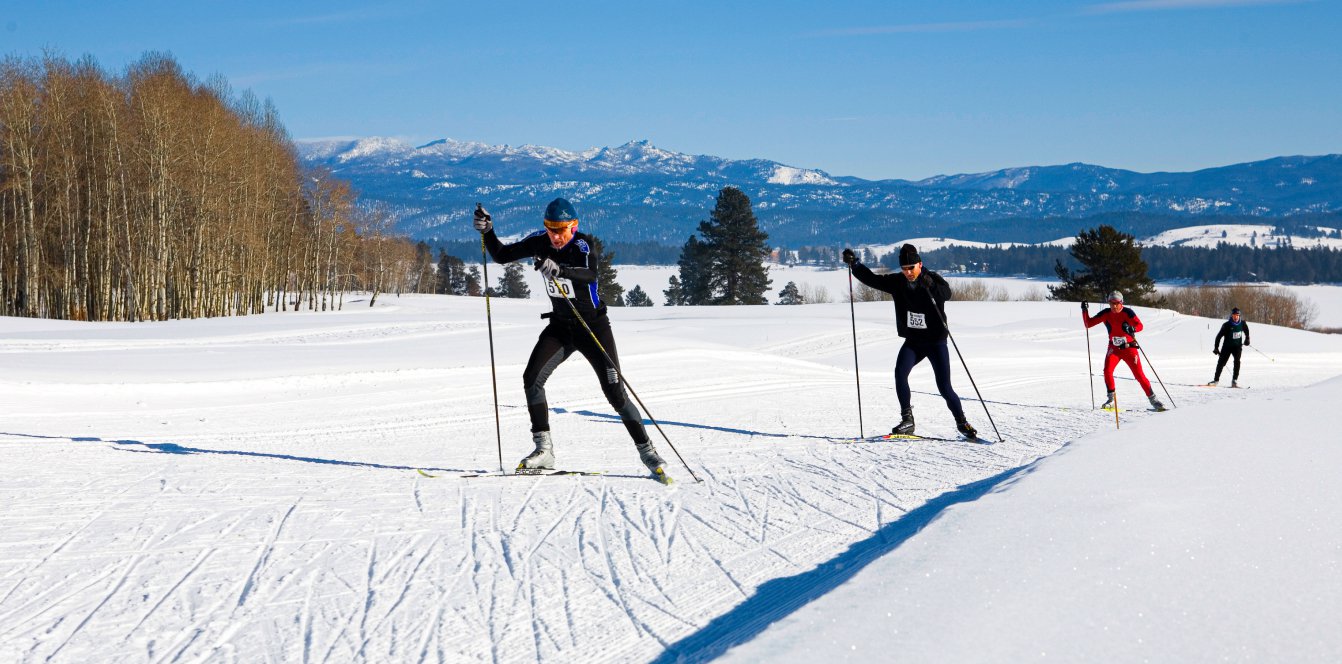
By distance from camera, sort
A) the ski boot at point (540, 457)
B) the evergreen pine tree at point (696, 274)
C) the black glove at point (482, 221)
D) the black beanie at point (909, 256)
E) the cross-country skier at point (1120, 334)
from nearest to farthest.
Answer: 1. the black glove at point (482, 221)
2. the ski boot at point (540, 457)
3. the black beanie at point (909, 256)
4. the cross-country skier at point (1120, 334)
5. the evergreen pine tree at point (696, 274)

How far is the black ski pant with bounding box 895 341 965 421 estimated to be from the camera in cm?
1057

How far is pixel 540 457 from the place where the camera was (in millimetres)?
8227

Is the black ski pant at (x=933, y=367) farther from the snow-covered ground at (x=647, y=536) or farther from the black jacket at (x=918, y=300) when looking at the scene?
the snow-covered ground at (x=647, y=536)

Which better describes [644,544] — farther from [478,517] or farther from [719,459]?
[719,459]

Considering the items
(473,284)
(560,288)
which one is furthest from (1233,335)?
(473,284)

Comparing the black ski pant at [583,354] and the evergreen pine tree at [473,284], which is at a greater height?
the evergreen pine tree at [473,284]

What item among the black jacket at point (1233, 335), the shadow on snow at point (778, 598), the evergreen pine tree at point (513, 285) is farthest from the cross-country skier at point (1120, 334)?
the evergreen pine tree at point (513, 285)

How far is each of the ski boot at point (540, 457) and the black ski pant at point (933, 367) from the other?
407 cm

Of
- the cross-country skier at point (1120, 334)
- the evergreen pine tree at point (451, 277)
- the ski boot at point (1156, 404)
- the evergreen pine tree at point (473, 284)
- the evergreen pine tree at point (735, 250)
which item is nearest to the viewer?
the ski boot at point (1156, 404)

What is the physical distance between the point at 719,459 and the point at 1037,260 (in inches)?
7986

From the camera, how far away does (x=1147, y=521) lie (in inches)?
187

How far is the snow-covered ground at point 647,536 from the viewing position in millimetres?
3799

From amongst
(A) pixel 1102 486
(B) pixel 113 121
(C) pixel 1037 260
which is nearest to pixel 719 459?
(A) pixel 1102 486

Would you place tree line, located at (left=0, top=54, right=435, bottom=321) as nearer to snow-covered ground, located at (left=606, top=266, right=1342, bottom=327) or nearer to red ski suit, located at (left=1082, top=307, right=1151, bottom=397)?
red ski suit, located at (left=1082, top=307, right=1151, bottom=397)
